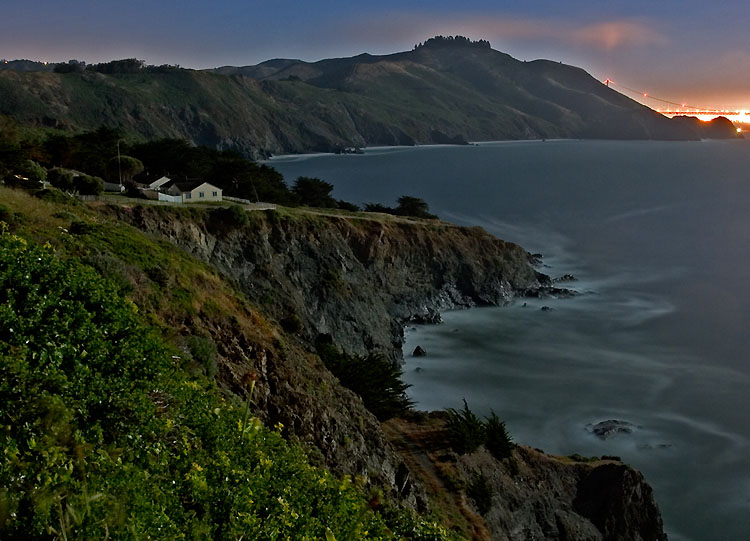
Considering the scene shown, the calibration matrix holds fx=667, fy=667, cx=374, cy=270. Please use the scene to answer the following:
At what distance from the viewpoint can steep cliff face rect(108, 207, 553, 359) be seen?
47.3 metres

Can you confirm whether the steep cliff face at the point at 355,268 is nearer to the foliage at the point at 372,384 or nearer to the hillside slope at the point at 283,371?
the hillside slope at the point at 283,371

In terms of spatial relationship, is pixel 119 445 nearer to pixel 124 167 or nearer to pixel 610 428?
pixel 610 428

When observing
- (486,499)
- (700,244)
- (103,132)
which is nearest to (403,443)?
(486,499)

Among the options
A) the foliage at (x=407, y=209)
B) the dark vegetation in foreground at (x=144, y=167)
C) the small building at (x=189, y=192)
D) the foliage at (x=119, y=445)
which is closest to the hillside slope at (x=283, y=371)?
the foliage at (x=119, y=445)

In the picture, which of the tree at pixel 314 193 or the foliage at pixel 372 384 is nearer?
the foliage at pixel 372 384

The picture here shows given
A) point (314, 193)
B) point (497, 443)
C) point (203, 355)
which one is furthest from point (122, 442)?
point (314, 193)

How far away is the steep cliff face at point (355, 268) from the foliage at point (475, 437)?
51.7ft

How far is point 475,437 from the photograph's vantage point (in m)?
27.2

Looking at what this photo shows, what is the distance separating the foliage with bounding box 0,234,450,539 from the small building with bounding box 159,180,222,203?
1561 inches

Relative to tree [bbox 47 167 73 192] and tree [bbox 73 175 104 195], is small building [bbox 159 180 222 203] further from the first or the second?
tree [bbox 47 167 73 192]

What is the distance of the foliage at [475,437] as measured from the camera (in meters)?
26.6

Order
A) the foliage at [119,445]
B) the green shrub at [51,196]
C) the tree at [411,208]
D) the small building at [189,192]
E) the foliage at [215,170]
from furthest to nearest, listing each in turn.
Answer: the tree at [411,208] → the foliage at [215,170] → the small building at [189,192] → the green shrub at [51,196] → the foliage at [119,445]

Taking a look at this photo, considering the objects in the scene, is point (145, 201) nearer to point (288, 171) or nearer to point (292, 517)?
point (292, 517)

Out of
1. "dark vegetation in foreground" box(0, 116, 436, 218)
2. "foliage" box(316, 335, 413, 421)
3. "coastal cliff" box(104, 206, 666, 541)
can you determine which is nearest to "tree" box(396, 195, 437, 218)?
"dark vegetation in foreground" box(0, 116, 436, 218)
